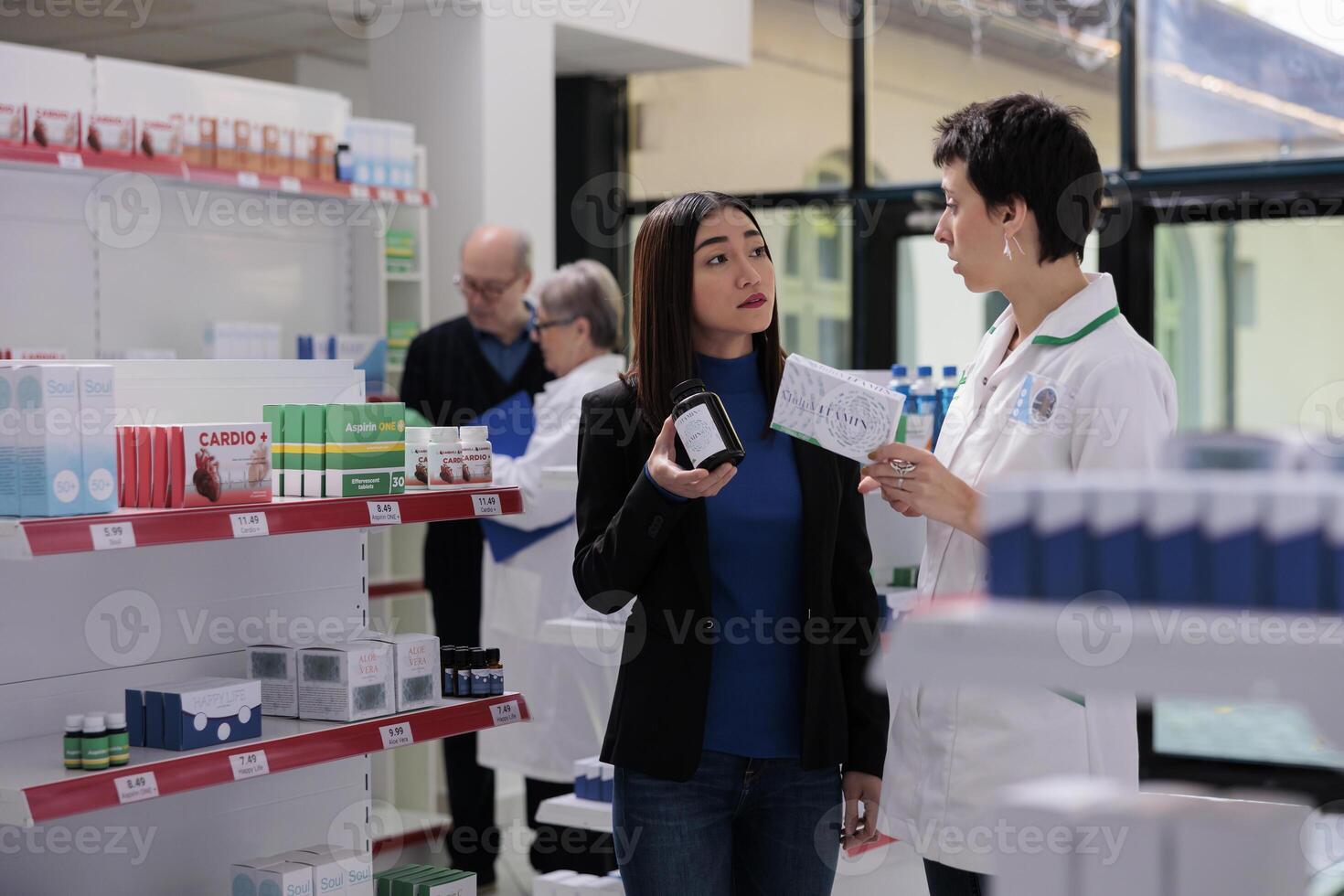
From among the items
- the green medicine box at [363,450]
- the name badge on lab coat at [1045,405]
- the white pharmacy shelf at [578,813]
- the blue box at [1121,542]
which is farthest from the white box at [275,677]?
the blue box at [1121,542]

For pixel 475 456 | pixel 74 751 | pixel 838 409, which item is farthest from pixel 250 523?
pixel 838 409

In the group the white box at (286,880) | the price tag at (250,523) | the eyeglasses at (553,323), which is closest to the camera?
the price tag at (250,523)

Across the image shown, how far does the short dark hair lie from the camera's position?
2258 millimetres

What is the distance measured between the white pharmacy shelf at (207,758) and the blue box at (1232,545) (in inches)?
74.7

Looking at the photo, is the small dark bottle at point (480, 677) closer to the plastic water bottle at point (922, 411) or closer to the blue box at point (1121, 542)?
the plastic water bottle at point (922, 411)

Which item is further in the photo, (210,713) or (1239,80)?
(1239,80)

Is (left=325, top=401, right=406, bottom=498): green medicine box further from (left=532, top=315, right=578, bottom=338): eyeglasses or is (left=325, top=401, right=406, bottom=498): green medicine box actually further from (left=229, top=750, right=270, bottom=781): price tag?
(left=532, top=315, right=578, bottom=338): eyeglasses

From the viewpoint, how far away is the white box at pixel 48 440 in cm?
252

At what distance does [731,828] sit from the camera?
2402mm

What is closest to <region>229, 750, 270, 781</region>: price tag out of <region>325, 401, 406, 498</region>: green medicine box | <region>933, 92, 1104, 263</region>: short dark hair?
<region>325, 401, 406, 498</region>: green medicine box

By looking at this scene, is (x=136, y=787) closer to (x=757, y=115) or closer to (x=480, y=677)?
(x=480, y=677)

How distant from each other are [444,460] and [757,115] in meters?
5.04

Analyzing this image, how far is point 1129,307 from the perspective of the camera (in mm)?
6746

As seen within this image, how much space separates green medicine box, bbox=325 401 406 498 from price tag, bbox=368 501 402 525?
5 cm
